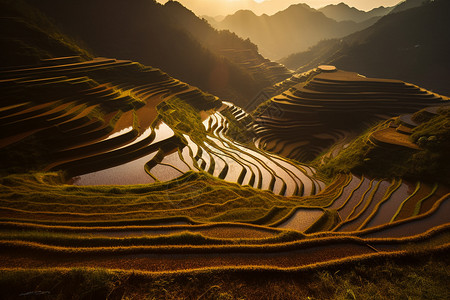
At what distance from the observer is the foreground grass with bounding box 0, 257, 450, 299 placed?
4266 millimetres

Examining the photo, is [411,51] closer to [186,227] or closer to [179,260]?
[186,227]

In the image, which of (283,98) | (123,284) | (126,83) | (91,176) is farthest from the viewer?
(283,98)

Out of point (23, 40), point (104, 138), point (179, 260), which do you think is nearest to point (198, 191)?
point (179, 260)

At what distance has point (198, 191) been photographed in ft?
34.5

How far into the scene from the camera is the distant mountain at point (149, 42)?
4444 centimetres

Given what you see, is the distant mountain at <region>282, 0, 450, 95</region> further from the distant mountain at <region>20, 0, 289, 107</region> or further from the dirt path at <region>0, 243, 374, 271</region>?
the dirt path at <region>0, 243, 374, 271</region>

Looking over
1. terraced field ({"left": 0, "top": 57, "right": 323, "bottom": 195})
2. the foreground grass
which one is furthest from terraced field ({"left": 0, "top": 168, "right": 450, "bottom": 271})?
terraced field ({"left": 0, "top": 57, "right": 323, "bottom": 195})

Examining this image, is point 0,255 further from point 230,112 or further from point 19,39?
point 230,112

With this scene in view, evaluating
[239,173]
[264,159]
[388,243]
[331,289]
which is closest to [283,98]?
[264,159]

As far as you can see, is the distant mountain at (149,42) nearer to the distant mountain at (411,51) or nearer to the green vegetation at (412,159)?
the distant mountain at (411,51)

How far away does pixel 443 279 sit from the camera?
16.7 ft

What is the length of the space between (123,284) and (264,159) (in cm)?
1804

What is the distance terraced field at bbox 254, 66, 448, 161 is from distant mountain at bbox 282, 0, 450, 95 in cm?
4867

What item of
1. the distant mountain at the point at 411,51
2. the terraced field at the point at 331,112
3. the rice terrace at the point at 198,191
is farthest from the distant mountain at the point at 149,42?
the distant mountain at the point at 411,51
